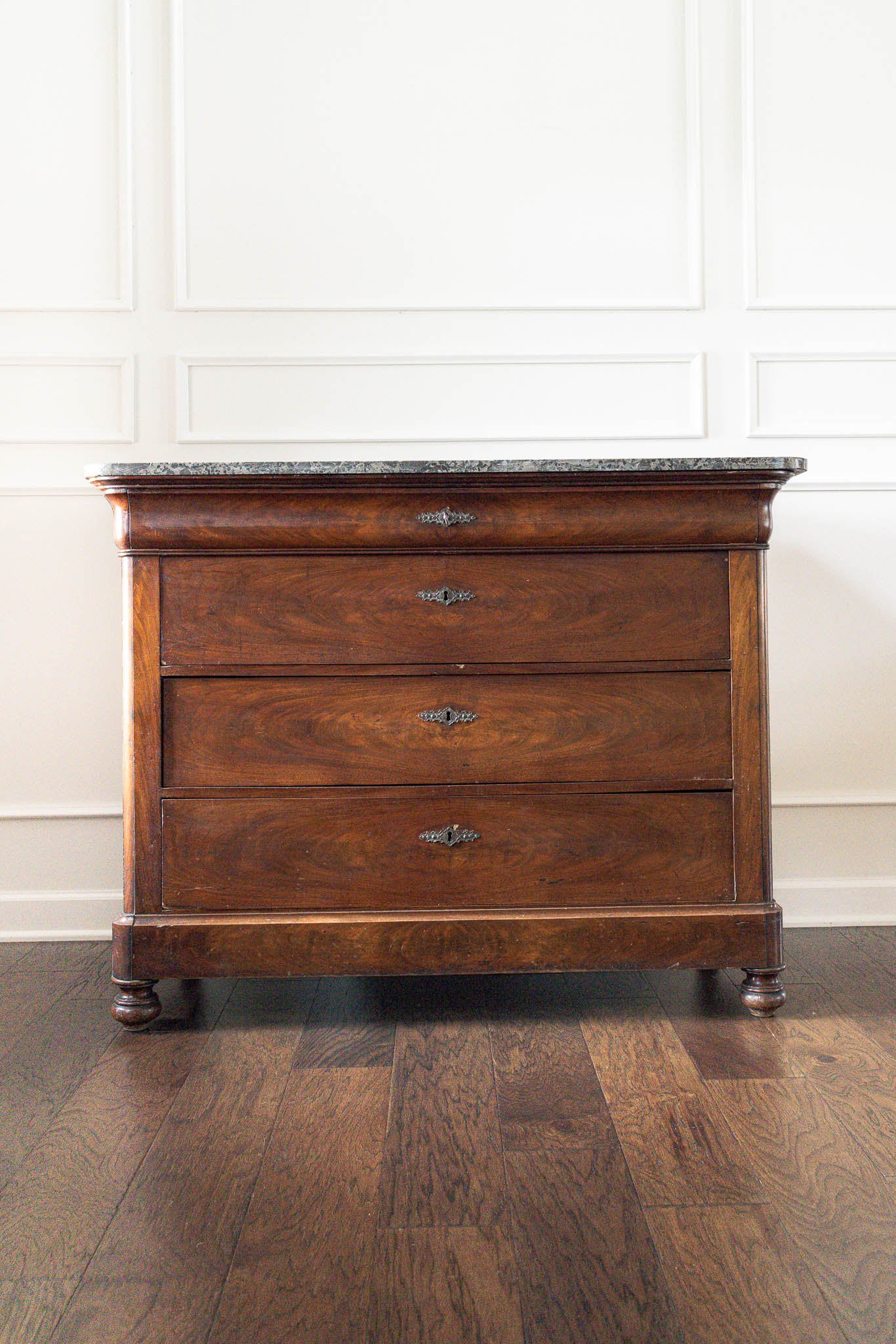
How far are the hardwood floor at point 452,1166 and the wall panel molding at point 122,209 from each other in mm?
1312

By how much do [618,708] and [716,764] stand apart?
17 centimetres

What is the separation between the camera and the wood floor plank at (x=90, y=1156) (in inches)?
39.3

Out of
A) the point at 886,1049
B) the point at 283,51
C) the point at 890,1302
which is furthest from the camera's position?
the point at 283,51

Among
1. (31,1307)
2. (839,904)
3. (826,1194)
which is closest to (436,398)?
(839,904)

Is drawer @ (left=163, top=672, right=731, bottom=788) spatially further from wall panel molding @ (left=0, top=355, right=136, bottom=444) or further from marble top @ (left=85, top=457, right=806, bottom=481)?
wall panel molding @ (left=0, top=355, right=136, bottom=444)

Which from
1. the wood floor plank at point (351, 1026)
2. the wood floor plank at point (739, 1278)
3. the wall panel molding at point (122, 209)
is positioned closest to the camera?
the wood floor plank at point (739, 1278)

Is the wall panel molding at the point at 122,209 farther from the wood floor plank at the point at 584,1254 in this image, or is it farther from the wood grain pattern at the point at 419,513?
the wood floor plank at the point at 584,1254

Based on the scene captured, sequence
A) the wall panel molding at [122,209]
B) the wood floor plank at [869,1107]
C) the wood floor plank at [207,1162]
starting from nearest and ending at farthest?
the wood floor plank at [207,1162]
the wood floor plank at [869,1107]
the wall panel molding at [122,209]

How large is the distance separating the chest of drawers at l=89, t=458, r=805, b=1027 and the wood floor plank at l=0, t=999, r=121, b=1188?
0.42ft

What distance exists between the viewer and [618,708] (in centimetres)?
154

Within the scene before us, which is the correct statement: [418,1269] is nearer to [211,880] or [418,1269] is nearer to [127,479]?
[211,880]

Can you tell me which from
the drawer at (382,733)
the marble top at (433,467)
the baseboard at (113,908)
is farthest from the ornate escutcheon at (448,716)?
the baseboard at (113,908)

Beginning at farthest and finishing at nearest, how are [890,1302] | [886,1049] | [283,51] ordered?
[283,51], [886,1049], [890,1302]

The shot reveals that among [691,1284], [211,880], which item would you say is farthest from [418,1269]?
[211,880]
